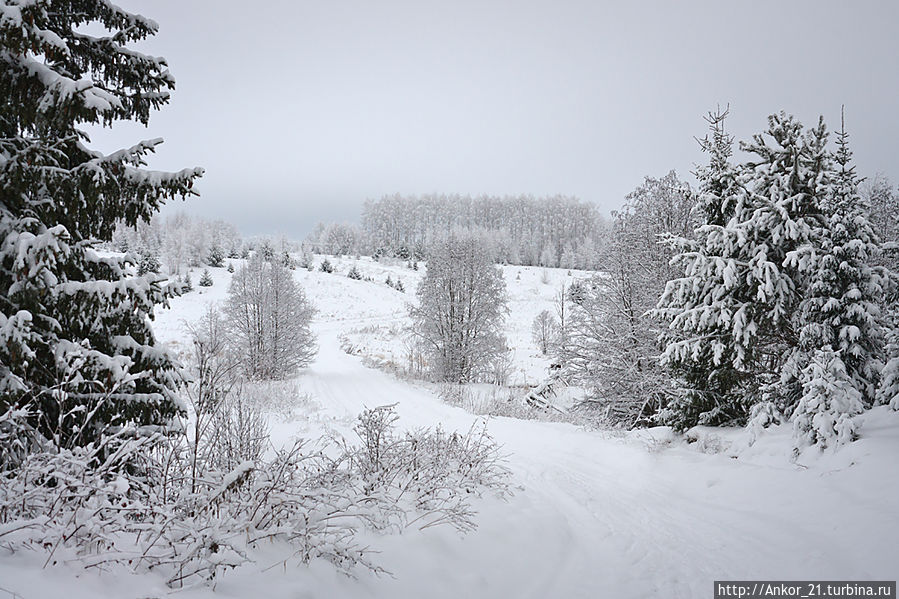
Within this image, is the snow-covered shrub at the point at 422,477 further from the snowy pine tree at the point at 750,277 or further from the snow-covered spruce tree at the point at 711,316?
the snowy pine tree at the point at 750,277

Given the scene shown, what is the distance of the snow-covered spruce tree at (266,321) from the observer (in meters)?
22.2

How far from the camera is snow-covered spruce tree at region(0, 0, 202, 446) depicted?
130 inches

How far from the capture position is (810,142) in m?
7.89

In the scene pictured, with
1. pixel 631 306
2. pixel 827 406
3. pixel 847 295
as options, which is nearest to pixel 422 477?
pixel 827 406

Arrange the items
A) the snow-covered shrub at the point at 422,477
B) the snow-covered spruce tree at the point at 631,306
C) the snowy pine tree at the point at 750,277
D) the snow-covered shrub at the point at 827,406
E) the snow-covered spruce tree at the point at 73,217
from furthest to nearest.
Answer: the snow-covered spruce tree at the point at 631,306 < the snowy pine tree at the point at 750,277 < the snow-covered shrub at the point at 827,406 < the snow-covered shrub at the point at 422,477 < the snow-covered spruce tree at the point at 73,217

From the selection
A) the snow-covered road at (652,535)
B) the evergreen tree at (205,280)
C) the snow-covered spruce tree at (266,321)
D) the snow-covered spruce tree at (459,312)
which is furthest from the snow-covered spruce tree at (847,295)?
the evergreen tree at (205,280)

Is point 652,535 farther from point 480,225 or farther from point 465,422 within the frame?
point 480,225

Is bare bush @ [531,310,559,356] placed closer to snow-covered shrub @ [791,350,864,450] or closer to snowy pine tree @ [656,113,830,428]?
snowy pine tree @ [656,113,830,428]

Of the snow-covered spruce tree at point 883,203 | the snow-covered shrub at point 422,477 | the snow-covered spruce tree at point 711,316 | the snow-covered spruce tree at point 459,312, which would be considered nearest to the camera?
the snow-covered shrub at point 422,477

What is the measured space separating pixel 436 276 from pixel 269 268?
9.12 m

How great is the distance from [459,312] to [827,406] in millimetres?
16560

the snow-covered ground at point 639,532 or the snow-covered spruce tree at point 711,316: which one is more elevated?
the snow-covered spruce tree at point 711,316

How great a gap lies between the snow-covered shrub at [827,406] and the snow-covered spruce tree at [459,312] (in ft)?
50.1

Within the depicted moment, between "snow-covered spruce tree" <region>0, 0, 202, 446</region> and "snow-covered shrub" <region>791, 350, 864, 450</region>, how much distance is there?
26.7ft
